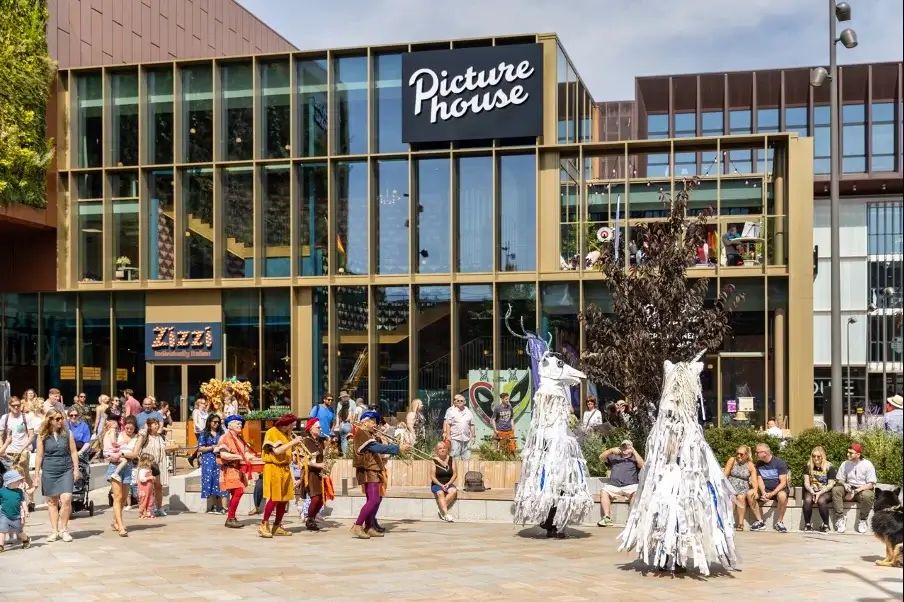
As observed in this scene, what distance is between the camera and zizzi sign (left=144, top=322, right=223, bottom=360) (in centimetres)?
2900

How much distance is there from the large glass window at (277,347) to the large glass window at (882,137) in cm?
4898

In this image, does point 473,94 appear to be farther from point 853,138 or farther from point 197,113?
point 853,138

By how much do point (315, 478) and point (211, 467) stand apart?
9.69ft

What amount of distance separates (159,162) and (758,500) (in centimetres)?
1960

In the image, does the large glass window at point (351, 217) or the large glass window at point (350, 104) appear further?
the large glass window at point (350, 104)

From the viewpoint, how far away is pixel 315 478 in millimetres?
15086

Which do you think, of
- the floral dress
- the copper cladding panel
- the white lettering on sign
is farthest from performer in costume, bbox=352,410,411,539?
the copper cladding panel

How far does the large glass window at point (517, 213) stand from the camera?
27.4m

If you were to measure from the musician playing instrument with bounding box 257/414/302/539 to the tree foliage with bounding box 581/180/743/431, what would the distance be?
6.00 m

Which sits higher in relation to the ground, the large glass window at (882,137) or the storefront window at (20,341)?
the large glass window at (882,137)

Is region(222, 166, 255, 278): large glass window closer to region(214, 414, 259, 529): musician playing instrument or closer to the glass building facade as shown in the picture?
the glass building facade

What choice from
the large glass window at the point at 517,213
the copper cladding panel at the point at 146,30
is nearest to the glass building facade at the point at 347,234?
the large glass window at the point at 517,213

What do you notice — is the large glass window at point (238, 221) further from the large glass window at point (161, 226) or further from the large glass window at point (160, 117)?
the large glass window at point (160, 117)

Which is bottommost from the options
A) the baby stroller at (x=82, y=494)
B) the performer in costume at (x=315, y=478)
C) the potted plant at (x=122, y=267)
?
the baby stroller at (x=82, y=494)
